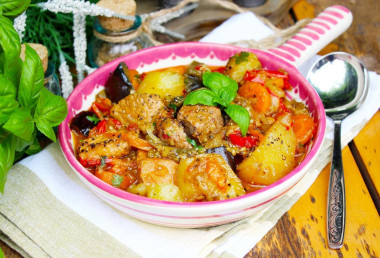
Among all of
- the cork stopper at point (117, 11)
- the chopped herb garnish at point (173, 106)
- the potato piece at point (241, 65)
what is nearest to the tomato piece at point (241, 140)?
the chopped herb garnish at point (173, 106)

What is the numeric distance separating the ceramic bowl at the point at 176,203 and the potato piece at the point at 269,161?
142 mm

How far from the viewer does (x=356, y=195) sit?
242 centimetres

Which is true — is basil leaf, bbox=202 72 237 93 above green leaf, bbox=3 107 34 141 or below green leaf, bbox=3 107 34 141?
below

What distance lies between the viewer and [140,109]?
8.30ft

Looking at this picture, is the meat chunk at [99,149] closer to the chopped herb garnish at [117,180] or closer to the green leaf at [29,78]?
the chopped herb garnish at [117,180]

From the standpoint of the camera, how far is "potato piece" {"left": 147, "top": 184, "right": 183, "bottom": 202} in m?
2.00

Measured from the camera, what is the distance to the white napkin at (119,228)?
2.07 m

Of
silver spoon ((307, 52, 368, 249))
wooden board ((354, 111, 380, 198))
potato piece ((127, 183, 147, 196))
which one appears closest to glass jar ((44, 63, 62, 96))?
potato piece ((127, 183, 147, 196))

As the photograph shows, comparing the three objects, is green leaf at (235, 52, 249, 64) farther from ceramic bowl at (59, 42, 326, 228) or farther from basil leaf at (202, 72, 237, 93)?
basil leaf at (202, 72, 237, 93)

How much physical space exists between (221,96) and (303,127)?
1.70ft

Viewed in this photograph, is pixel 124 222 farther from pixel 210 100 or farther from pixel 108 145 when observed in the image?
pixel 210 100

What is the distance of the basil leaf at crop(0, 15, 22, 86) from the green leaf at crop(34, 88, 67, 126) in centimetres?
18

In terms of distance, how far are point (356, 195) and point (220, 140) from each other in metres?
0.88

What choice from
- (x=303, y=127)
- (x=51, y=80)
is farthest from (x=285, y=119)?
(x=51, y=80)
